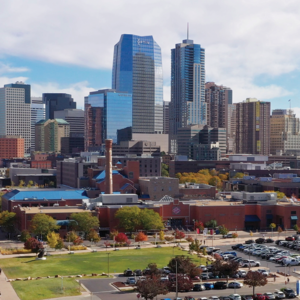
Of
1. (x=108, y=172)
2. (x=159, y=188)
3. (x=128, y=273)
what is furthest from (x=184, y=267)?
(x=159, y=188)

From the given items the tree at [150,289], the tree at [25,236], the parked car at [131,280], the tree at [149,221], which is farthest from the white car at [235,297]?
the tree at [149,221]

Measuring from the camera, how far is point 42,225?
115 metres

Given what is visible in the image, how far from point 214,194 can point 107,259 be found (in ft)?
232

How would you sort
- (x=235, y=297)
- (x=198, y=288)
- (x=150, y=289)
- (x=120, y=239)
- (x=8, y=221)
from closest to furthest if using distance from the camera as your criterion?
(x=150, y=289) → (x=235, y=297) → (x=198, y=288) → (x=120, y=239) → (x=8, y=221)

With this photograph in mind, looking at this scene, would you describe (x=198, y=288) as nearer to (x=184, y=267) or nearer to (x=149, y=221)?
(x=184, y=267)

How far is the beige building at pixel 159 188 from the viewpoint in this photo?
513ft

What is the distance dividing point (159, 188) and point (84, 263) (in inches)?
2509

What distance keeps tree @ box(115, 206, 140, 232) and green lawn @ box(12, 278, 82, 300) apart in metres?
38.7

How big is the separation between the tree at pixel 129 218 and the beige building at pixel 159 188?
32504 millimetres

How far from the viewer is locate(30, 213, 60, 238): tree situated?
378 feet

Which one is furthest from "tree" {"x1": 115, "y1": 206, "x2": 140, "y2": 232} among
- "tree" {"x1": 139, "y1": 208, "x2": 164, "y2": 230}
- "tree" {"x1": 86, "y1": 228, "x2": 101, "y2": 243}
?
"tree" {"x1": 86, "y1": 228, "x2": 101, "y2": 243}

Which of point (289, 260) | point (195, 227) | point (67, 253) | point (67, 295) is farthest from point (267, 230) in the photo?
point (67, 295)

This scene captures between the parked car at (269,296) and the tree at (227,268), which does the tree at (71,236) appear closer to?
the tree at (227,268)

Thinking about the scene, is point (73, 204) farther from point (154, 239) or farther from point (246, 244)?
point (246, 244)
